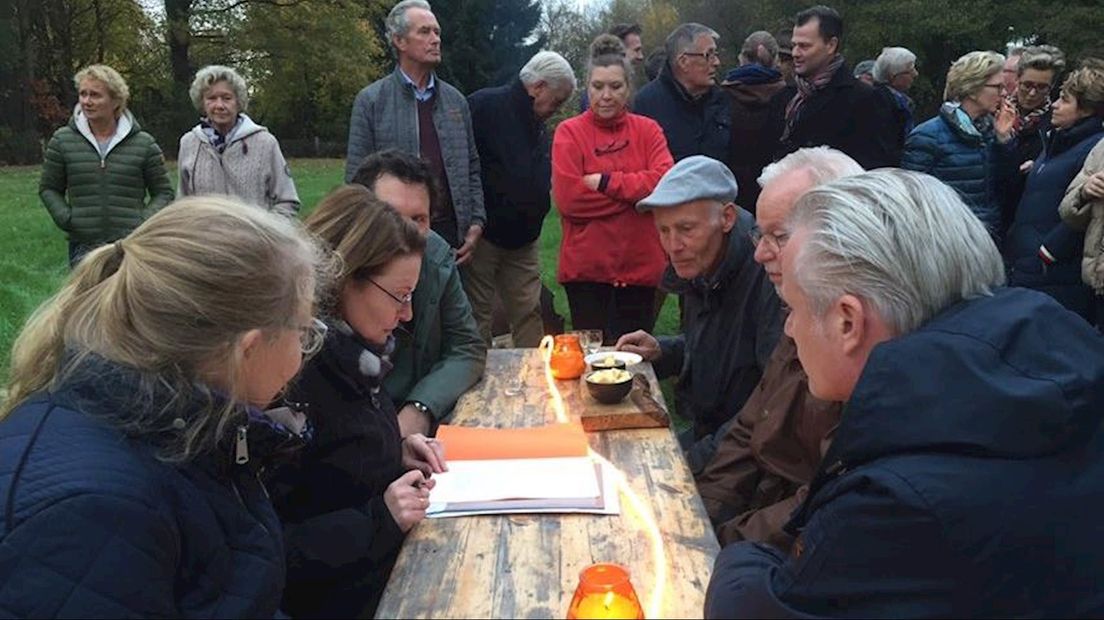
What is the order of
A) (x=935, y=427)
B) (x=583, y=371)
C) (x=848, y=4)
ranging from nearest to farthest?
(x=935, y=427)
(x=583, y=371)
(x=848, y=4)

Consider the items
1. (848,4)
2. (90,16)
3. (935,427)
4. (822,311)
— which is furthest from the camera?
(90,16)

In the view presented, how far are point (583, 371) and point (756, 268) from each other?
0.63 meters

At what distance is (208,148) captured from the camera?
210 inches

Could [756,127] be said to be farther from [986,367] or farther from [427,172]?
[986,367]

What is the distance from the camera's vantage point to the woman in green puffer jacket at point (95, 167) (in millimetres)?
5414

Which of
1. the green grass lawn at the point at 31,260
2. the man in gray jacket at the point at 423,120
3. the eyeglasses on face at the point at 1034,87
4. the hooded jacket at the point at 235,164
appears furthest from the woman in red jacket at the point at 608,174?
the eyeglasses on face at the point at 1034,87

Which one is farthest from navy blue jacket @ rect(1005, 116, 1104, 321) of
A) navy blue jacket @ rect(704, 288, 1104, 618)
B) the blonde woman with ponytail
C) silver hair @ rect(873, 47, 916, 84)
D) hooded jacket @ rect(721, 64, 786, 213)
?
the blonde woman with ponytail

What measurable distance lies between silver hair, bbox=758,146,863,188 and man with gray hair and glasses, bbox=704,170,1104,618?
118 centimetres

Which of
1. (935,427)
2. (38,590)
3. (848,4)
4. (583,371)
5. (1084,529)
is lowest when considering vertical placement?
(583,371)

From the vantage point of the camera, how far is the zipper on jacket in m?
1.60

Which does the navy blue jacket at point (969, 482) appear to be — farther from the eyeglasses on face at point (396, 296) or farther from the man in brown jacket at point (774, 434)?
the eyeglasses on face at point (396, 296)

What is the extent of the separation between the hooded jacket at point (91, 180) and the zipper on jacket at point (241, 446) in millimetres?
4226

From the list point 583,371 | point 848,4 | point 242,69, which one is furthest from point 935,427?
point 242,69

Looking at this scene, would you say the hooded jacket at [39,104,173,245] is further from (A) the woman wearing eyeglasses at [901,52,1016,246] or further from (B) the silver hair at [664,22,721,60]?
(A) the woman wearing eyeglasses at [901,52,1016,246]
